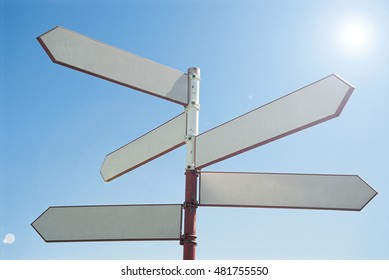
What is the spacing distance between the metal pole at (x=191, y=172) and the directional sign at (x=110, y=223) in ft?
0.22

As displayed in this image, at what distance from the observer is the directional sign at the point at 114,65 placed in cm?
311

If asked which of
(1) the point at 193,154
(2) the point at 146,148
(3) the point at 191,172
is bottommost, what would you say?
(3) the point at 191,172

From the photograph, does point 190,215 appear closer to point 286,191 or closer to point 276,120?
point 286,191

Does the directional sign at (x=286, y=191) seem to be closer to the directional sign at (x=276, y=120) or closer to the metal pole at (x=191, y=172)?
the metal pole at (x=191, y=172)

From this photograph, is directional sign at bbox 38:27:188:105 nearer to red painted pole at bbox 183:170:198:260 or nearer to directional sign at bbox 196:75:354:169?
directional sign at bbox 196:75:354:169

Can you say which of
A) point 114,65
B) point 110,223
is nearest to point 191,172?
point 110,223

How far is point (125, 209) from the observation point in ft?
10.0

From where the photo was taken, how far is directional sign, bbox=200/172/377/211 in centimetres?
287

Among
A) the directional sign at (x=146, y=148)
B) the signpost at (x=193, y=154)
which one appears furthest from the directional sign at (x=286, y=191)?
the directional sign at (x=146, y=148)

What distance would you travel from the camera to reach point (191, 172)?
3100 mm

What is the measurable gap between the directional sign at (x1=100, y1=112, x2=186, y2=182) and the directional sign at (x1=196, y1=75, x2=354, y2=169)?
214mm

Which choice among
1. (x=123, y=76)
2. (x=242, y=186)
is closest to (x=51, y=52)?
(x=123, y=76)

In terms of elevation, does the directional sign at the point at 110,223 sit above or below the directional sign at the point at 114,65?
below

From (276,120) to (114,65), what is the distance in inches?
52.8
